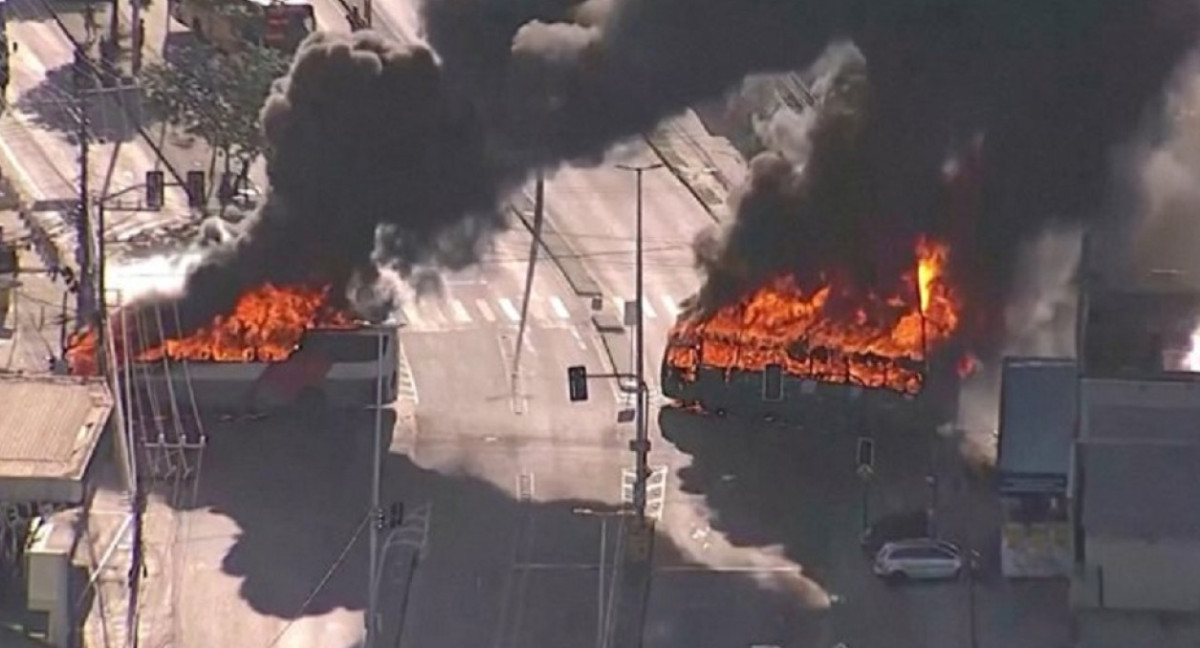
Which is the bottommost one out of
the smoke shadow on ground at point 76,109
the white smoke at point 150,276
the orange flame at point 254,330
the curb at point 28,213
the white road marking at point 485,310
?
the orange flame at point 254,330

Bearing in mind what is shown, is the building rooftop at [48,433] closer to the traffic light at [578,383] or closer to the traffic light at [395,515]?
the traffic light at [395,515]

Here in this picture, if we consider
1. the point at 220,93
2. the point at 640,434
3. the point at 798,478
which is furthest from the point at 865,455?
the point at 220,93

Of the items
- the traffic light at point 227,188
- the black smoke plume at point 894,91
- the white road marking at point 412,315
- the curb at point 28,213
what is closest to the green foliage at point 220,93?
the traffic light at point 227,188

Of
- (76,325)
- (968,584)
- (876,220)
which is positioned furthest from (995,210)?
(76,325)

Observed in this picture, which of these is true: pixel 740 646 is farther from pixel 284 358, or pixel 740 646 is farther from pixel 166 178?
pixel 166 178

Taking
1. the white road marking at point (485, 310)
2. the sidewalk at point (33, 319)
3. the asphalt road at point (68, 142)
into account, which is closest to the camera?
the sidewalk at point (33, 319)
